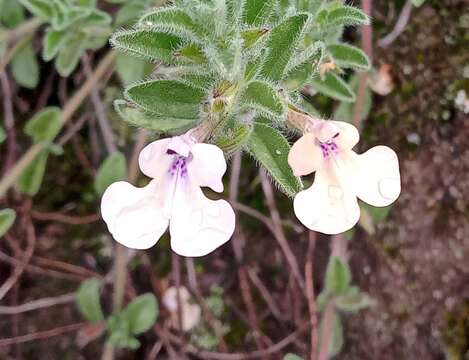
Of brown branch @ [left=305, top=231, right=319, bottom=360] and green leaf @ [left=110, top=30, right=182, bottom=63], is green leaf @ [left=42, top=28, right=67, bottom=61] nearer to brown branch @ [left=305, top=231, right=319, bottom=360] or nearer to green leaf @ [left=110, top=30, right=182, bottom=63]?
green leaf @ [left=110, top=30, right=182, bottom=63]

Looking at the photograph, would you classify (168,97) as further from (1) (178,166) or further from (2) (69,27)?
(2) (69,27)

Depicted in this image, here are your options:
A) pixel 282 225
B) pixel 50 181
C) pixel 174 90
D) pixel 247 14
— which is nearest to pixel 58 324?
pixel 50 181

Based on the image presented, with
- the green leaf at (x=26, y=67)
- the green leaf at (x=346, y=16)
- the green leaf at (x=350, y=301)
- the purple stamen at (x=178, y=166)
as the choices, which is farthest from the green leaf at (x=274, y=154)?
the green leaf at (x=26, y=67)

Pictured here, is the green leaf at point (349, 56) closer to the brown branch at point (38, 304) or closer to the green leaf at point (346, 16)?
the green leaf at point (346, 16)

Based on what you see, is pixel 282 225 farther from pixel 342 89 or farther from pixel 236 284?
pixel 342 89

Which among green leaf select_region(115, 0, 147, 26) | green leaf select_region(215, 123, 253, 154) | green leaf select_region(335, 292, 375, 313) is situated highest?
green leaf select_region(215, 123, 253, 154)

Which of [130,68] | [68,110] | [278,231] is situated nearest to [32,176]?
[68,110]

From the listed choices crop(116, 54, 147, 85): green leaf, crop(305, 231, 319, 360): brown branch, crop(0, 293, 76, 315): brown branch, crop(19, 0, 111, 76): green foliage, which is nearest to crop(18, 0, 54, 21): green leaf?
crop(19, 0, 111, 76): green foliage
